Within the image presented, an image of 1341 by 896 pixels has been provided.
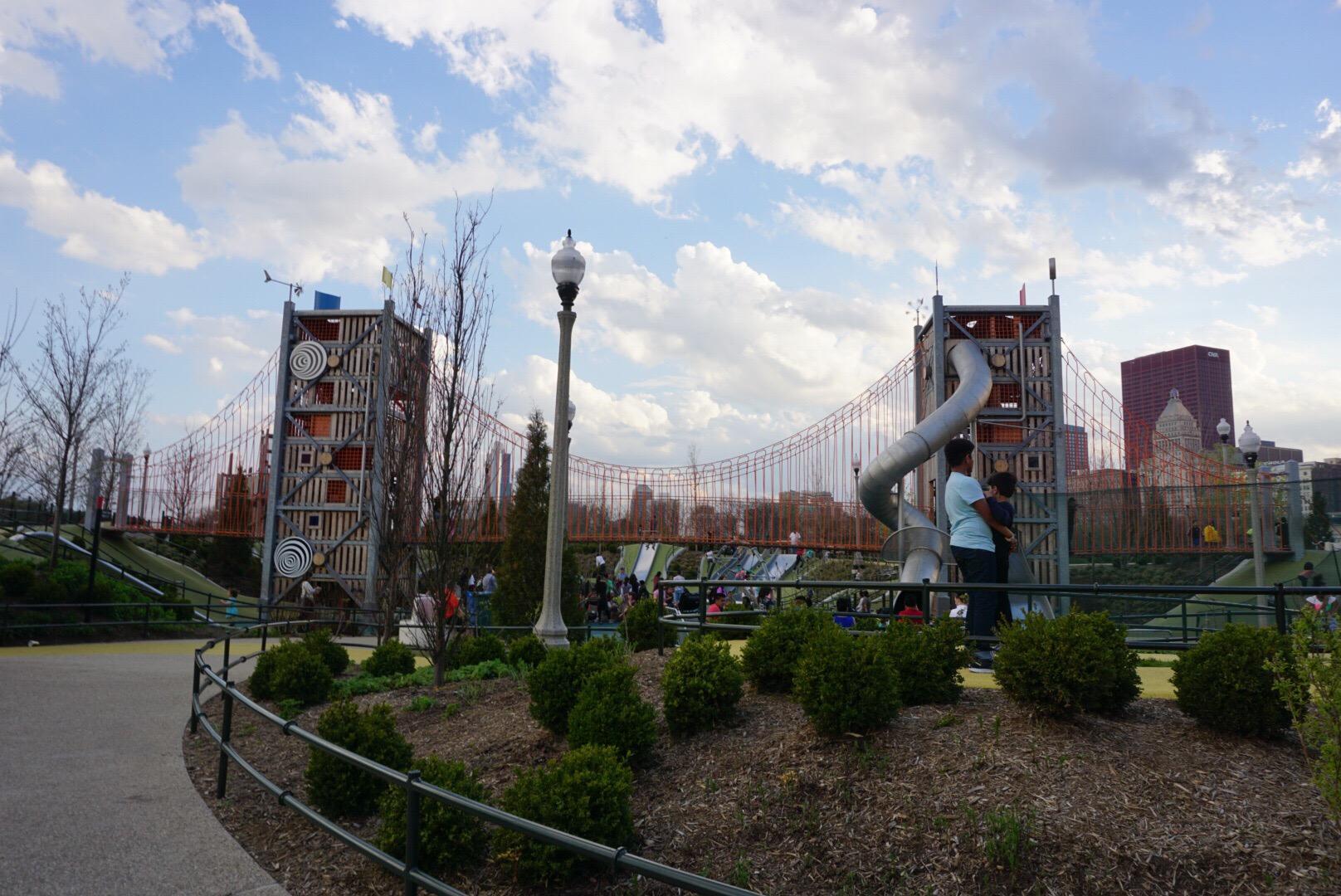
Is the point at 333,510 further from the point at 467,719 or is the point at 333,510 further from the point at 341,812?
the point at 341,812

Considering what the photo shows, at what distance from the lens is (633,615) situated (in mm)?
9969

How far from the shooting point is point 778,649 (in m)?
5.98

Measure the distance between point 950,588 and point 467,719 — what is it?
3.92 metres

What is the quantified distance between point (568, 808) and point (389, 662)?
630cm

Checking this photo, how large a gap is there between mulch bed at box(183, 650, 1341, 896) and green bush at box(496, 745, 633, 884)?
138mm

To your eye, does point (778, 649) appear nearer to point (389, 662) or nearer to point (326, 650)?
point (389, 662)

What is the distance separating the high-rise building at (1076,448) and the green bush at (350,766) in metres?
13.6

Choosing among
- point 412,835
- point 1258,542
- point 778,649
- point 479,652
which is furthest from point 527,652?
point 1258,542

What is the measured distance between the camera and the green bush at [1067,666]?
445 centimetres

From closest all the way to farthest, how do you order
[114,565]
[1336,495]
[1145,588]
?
[1145,588] → [1336,495] → [114,565]

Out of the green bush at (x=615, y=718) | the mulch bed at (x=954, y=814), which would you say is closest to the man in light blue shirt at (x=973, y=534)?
the mulch bed at (x=954, y=814)

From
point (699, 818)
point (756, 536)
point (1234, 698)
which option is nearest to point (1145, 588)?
point (1234, 698)

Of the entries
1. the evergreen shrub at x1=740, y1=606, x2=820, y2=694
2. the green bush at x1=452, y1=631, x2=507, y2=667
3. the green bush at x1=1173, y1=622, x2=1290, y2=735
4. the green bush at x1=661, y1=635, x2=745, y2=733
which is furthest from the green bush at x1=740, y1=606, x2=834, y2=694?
the green bush at x1=452, y1=631, x2=507, y2=667

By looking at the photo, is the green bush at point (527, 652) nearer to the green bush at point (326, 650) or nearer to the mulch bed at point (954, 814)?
the green bush at point (326, 650)
